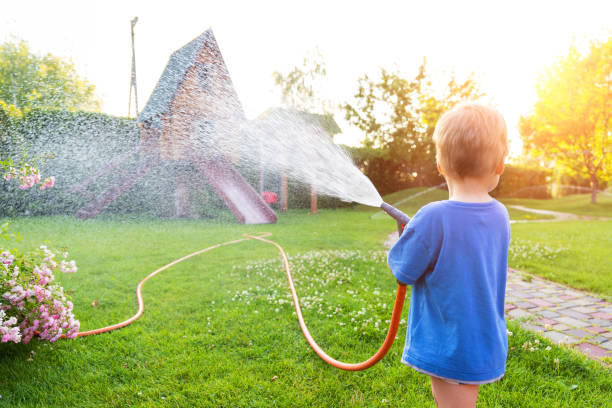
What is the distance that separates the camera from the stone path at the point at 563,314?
11.0 ft

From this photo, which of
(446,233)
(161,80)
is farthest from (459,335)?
(161,80)

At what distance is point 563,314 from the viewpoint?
4.04 m

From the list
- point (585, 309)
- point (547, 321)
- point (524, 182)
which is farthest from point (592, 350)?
point (524, 182)

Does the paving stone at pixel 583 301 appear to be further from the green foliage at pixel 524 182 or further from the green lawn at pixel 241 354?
the green foliage at pixel 524 182

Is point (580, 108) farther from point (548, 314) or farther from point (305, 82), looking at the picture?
point (548, 314)

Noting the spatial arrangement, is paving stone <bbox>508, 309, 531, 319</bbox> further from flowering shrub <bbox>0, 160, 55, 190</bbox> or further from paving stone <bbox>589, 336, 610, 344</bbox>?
flowering shrub <bbox>0, 160, 55, 190</bbox>

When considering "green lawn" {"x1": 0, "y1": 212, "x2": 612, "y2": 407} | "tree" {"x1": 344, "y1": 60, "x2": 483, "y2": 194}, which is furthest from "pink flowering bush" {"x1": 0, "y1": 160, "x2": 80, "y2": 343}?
"tree" {"x1": 344, "y1": 60, "x2": 483, "y2": 194}

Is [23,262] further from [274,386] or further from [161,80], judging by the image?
[161,80]

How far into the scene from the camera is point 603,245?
26.1ft

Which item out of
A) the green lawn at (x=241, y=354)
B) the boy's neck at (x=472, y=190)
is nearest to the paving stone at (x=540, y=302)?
the green lawn at (x=241, y=354)

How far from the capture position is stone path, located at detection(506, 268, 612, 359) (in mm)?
3346

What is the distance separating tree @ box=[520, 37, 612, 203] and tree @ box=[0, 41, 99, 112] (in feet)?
71.4

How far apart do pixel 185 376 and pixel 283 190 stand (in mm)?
14801

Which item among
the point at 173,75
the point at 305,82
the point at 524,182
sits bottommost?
the point at 524,182
